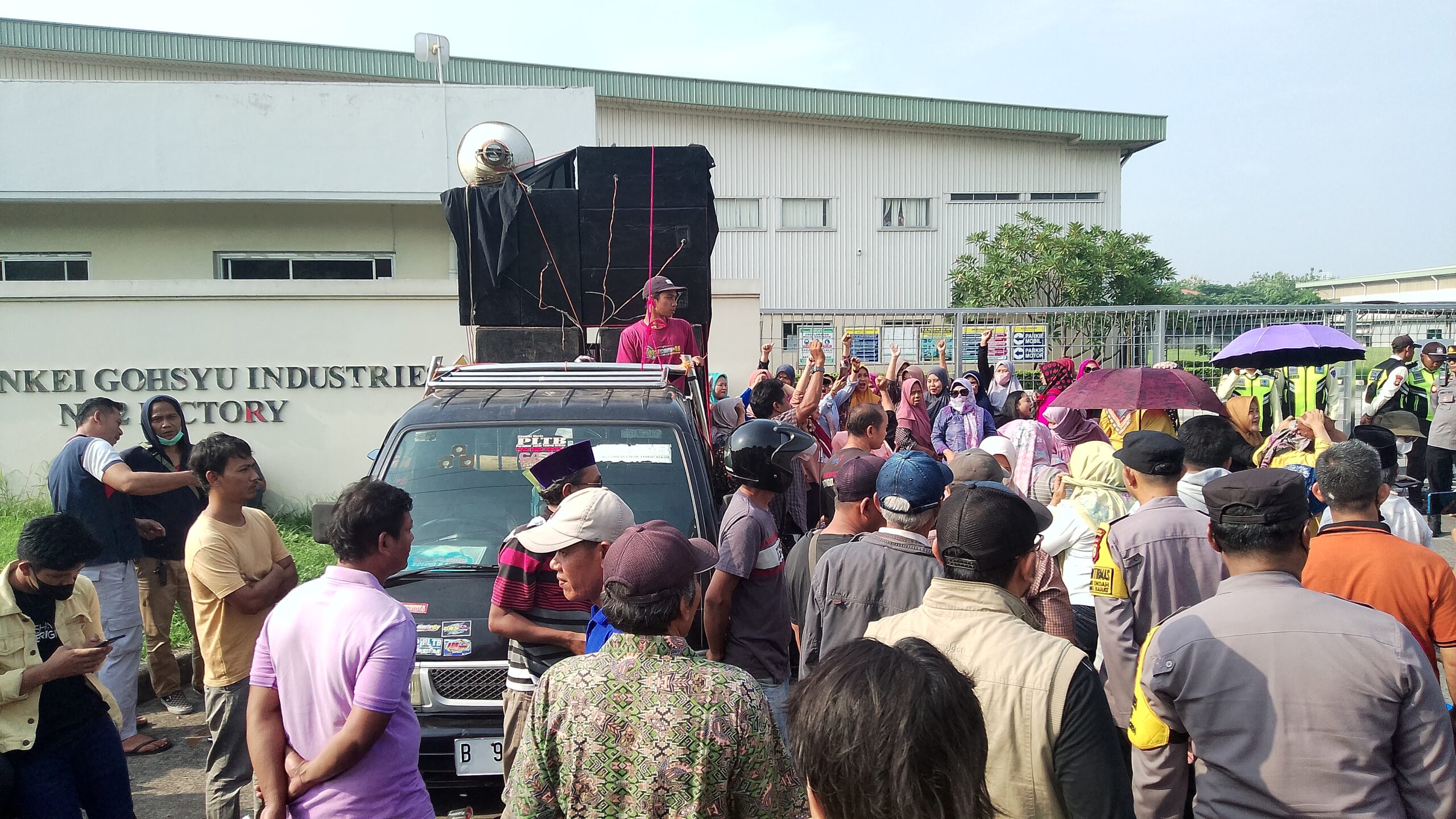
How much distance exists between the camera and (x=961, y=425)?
8188 mm

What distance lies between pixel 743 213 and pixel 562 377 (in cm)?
2200

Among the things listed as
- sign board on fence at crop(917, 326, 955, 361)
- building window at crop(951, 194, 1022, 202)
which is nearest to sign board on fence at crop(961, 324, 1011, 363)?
sign board on fence at crop(917, 326, 955, 361)

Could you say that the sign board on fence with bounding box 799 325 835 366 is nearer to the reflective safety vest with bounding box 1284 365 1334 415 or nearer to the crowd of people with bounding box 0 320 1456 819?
the reflective safety vest with bounding box 1284 365 1334 415

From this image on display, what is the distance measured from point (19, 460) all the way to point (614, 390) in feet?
26.9

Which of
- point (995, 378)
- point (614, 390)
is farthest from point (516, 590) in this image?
point (995, 378)

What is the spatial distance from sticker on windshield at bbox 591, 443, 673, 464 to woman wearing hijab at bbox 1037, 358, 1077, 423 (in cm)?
577

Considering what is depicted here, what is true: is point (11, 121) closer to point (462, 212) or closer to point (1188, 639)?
point (462, 212)

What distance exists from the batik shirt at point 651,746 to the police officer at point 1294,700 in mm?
1018

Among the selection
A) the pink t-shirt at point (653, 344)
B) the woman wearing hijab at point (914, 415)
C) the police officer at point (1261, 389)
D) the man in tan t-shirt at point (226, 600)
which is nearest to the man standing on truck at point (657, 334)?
the pink t-shirt at point (653, 344)

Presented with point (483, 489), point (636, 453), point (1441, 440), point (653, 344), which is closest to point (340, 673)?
point (483, 489)

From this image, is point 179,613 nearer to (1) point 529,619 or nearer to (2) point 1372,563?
(1) point 529,619

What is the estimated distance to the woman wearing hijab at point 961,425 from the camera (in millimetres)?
8148

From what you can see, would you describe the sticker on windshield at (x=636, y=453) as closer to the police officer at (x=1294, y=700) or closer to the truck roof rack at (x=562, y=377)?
the truck roof rack at (x=562, y=377)

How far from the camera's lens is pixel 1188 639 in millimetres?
2342
